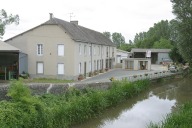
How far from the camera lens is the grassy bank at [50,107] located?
14747 mm

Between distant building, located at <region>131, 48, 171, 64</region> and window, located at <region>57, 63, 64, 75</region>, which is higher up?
distant building, located at <region>131, 48, 171, 64</region>

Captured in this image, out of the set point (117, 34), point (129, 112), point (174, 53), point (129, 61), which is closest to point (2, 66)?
point (129, 112)

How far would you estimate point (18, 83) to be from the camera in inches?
642

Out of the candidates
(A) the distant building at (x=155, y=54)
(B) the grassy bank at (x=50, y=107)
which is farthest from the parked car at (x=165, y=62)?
(B) the grassy bank at (x=50, y=107)

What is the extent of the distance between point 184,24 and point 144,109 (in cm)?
1080

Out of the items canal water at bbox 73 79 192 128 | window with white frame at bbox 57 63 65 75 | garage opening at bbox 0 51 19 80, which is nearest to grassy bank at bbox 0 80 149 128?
canal water at bbox 73 79 192 128

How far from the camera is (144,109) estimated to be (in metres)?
25.3

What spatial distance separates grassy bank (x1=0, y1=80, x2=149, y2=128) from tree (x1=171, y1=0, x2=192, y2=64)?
Answer: 10.8m

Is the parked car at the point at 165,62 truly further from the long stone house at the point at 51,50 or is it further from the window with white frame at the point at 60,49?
the window with white frame at the point at 60,49

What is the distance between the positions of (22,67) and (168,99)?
17.1 meters

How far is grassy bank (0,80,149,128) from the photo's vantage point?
48.4 feet

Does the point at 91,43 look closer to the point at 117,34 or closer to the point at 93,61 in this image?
the point at 93,61

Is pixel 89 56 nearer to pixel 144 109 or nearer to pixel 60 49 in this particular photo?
pixel 60 49

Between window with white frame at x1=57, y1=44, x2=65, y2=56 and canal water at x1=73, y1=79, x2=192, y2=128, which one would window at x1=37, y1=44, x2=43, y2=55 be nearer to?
window with white frame at x1=57, y1=44, x2=65, y2=56
